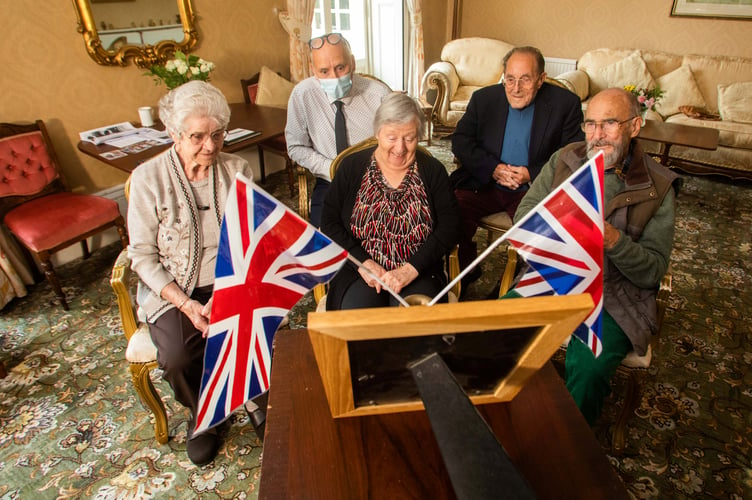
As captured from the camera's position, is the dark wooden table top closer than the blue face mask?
No

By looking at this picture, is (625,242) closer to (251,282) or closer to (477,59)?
(251,282)

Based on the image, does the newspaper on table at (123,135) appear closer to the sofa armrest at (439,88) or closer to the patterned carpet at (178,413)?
the patterned carpet at (178,413)

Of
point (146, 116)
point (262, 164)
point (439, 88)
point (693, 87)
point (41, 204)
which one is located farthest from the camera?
point (439, 88)

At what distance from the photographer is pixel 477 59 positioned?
5.27 meters

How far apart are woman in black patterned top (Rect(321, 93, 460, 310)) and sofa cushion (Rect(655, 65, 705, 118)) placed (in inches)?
150

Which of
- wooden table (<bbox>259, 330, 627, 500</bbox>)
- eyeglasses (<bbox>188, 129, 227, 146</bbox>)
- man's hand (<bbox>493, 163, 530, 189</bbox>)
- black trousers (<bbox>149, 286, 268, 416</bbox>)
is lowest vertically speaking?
black trousers (<bbox>149, 286, 268, 416</bbox>)

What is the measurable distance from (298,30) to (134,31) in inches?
57.0

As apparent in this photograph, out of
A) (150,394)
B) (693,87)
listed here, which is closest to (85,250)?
(150,394)

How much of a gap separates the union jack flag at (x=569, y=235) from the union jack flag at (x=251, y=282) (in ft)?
1.58

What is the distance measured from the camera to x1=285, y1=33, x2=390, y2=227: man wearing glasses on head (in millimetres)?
2226

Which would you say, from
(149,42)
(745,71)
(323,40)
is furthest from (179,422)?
(745,71)

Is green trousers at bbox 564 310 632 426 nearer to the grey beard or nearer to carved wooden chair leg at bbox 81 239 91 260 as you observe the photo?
the grey beard

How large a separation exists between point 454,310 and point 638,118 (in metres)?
1.29

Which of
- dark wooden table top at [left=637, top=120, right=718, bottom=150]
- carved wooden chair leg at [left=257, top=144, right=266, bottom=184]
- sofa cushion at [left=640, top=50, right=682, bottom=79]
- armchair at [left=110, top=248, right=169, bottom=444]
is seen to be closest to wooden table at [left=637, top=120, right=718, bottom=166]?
dark wooden table top at [left=637, top=120, right=718, bottom=150]
